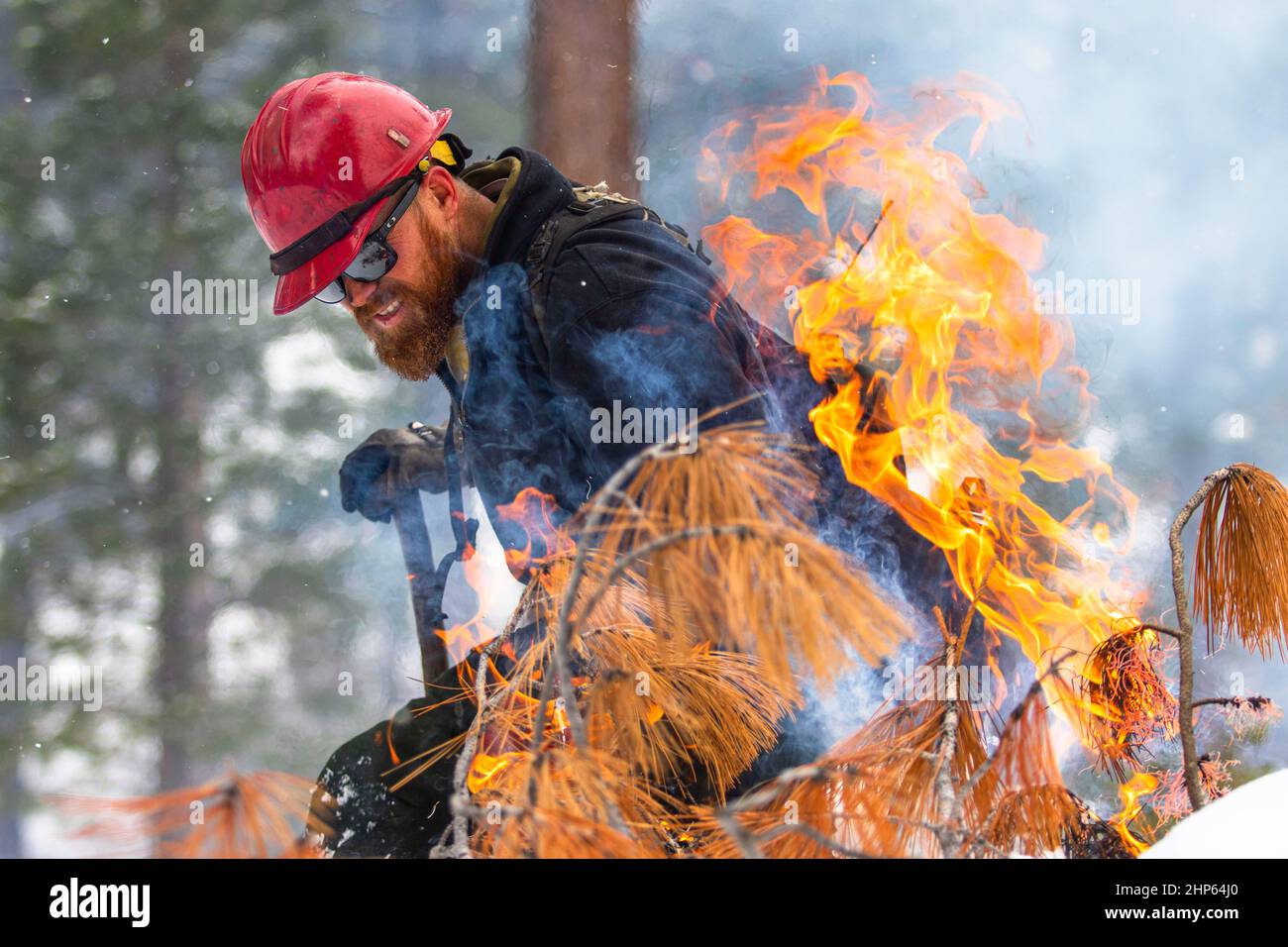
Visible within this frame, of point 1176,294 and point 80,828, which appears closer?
point 80,828

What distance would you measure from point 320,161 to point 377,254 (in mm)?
216

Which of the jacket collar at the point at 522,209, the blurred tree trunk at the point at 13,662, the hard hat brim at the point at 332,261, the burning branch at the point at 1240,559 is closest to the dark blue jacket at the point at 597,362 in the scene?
the jacket collar at the point at 522,209

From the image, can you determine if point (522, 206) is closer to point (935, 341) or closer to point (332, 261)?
point (332, 261)

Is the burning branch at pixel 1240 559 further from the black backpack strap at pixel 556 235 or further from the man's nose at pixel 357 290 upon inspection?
the man's nose at pixel 357 290

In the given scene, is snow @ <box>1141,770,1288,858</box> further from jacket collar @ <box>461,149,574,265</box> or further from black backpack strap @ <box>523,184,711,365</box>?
jacket collar @ <box>461,149,574,265</box>

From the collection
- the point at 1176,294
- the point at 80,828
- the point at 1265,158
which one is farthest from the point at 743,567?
the point at 1265,158

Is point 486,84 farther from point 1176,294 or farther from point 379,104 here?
point 1176,294

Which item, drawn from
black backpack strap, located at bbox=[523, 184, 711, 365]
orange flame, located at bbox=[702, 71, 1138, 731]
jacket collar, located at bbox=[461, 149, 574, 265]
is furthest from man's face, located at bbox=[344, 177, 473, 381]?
orange flame, located at bbox=[702, 71, 1138, 731]

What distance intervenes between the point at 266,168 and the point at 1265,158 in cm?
424

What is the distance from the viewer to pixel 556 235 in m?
1.92

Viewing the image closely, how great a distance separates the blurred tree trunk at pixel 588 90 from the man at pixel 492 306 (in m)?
1.10

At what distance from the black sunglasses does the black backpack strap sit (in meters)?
0.31

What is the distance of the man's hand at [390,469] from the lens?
7.88ft

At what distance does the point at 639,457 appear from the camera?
37.4 inches
